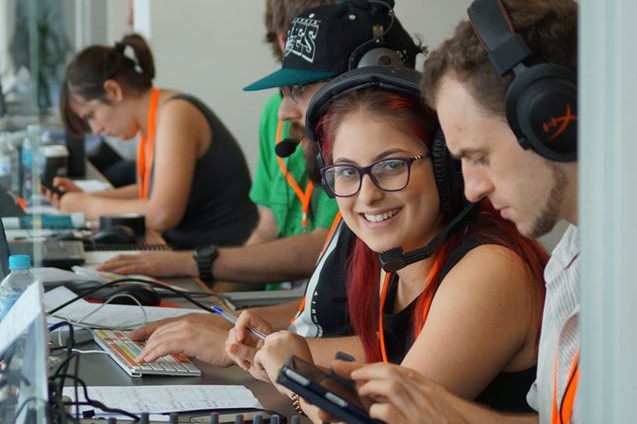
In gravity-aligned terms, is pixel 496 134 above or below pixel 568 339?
above

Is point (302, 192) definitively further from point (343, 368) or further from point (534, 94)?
point (534, 94)

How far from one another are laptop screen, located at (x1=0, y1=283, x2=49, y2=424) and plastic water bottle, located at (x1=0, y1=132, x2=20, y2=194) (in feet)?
6.39

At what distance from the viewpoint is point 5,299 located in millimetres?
1758

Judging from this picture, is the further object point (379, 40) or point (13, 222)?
point (13, 222)

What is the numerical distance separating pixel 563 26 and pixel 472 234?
0.49 metres

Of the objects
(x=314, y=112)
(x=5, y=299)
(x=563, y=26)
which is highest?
(x=563, y=26)

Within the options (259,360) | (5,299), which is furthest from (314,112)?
(5,299)

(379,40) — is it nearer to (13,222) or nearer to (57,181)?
(13,222)

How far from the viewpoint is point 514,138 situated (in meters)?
1.27

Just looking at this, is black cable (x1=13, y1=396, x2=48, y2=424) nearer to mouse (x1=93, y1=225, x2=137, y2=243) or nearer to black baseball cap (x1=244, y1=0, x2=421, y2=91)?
black baseball cap (x1=244, y1=0, x2=421, y2=91)

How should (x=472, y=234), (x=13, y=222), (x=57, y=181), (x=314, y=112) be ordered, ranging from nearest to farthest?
(x=472, y=234) → (x=314, y=112) → (x=13, y=222) → (x=57, y=181)

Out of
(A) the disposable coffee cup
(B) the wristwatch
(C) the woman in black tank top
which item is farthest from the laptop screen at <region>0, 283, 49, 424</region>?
(A) the disposable coffee cup

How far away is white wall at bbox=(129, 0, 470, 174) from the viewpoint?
15.8 ft

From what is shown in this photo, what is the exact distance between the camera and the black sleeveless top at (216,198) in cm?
379
